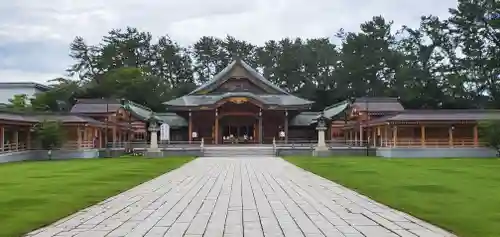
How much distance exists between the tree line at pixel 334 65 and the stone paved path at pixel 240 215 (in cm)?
4449

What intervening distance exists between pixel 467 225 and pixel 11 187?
37.4 feet

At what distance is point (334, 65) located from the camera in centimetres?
7231

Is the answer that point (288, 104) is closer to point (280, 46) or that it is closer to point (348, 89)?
point (348, 89)

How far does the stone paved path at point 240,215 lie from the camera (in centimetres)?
773

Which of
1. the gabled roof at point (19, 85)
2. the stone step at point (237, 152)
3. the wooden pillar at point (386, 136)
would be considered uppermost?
the gabled roof at point (19, 85)

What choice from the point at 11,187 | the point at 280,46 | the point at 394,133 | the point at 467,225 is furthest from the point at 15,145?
the point at 280,46

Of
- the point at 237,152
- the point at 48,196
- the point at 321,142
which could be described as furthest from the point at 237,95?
the point at 48,196

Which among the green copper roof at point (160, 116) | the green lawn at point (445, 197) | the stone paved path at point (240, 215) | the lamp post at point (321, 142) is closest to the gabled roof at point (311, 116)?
the green copper roof at point (160, 116)

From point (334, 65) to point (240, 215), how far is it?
64.5 m

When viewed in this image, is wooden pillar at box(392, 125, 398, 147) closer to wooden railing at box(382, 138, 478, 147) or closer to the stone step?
wooden railing at box(382, 138, 478, 147)

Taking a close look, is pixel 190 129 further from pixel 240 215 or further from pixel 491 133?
pixel 240 215

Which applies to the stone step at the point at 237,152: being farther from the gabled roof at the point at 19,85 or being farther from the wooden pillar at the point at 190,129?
the gabled roof at the point at 19,85

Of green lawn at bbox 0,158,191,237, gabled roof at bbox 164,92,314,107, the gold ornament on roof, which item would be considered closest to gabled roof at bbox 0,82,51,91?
gabled roof at bbox 164,92,314,107

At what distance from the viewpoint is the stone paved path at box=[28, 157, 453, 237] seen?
773 cm
